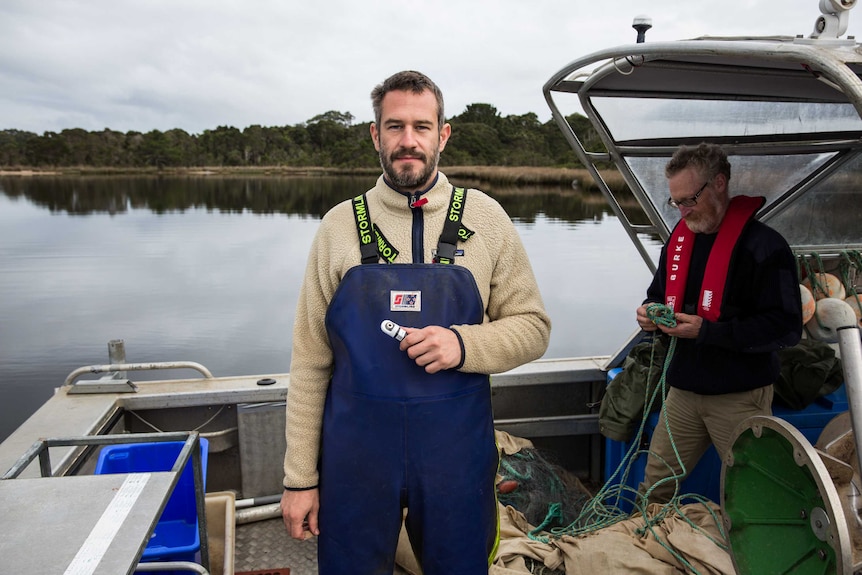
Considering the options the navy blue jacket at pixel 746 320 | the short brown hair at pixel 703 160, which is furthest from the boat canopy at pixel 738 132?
the navy blue jacket at pixel 746 320

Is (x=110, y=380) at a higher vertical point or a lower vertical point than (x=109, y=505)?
lower

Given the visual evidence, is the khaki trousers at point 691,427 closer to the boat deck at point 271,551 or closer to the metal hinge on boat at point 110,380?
the boat deck at point 271,551

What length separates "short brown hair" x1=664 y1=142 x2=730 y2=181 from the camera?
2262mm

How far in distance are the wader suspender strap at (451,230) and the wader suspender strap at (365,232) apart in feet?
0.53

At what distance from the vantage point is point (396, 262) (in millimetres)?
1581

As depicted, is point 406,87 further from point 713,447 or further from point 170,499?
point 713,447

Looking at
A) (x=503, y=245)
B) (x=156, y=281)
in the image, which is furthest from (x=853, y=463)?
(x=156, y=281)

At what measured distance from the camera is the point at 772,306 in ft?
6.94

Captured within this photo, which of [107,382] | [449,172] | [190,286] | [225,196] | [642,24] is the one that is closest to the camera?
[642,24]

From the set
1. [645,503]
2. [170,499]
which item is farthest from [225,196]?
[645,503]

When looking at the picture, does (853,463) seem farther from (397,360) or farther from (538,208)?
(538,208)

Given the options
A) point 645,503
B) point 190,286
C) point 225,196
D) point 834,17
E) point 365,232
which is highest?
point 834,17

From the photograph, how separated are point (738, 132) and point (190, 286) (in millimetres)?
14847

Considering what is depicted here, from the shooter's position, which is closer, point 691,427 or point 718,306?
point 718,306
